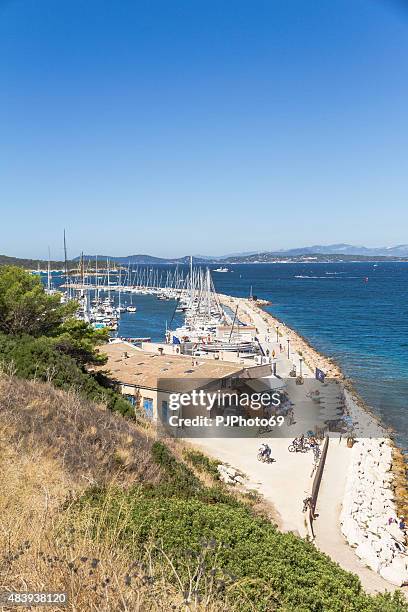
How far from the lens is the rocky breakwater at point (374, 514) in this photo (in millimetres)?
10734

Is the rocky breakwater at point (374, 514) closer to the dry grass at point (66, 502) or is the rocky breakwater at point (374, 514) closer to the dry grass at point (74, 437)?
the dry grass at point (74, 437)

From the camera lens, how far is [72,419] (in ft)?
28.4

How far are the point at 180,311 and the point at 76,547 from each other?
6974 cm

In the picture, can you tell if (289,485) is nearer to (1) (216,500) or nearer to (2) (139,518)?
(1) (216,500)

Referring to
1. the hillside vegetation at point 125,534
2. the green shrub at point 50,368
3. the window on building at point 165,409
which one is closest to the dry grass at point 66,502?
the hillside vegetation at point 125,534

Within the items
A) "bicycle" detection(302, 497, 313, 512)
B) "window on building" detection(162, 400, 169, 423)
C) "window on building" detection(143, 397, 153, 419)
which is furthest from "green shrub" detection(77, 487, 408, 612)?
"window on building" detection(143, 397, 153, 419)

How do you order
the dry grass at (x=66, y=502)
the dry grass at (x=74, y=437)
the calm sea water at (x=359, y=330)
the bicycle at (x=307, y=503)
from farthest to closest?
1. the calm sea water at (x=359, y=330)
2. the bicycle at (x=307, y=503)
3. the dry grass at (x=74, y=437)
4. the dry grass at (x=66, y=502)

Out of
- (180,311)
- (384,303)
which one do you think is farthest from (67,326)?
(384,303)

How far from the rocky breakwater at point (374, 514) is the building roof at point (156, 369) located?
660cm

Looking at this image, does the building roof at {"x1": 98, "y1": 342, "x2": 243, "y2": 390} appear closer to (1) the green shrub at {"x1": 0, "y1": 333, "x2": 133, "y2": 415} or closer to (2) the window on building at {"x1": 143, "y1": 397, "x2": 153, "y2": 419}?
(2) the window on building at {"x1": 143, "y1": 397, "x2": 153, "y2": 419}

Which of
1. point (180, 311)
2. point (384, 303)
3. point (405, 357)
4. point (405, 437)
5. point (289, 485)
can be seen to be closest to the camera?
point (289, 485)

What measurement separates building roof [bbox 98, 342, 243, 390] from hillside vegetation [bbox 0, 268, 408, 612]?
985 centimetres

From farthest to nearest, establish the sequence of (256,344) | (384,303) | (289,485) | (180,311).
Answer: (384,303) < (180,311) < (256,344) < (289,485)

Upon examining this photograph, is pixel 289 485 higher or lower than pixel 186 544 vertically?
lower
